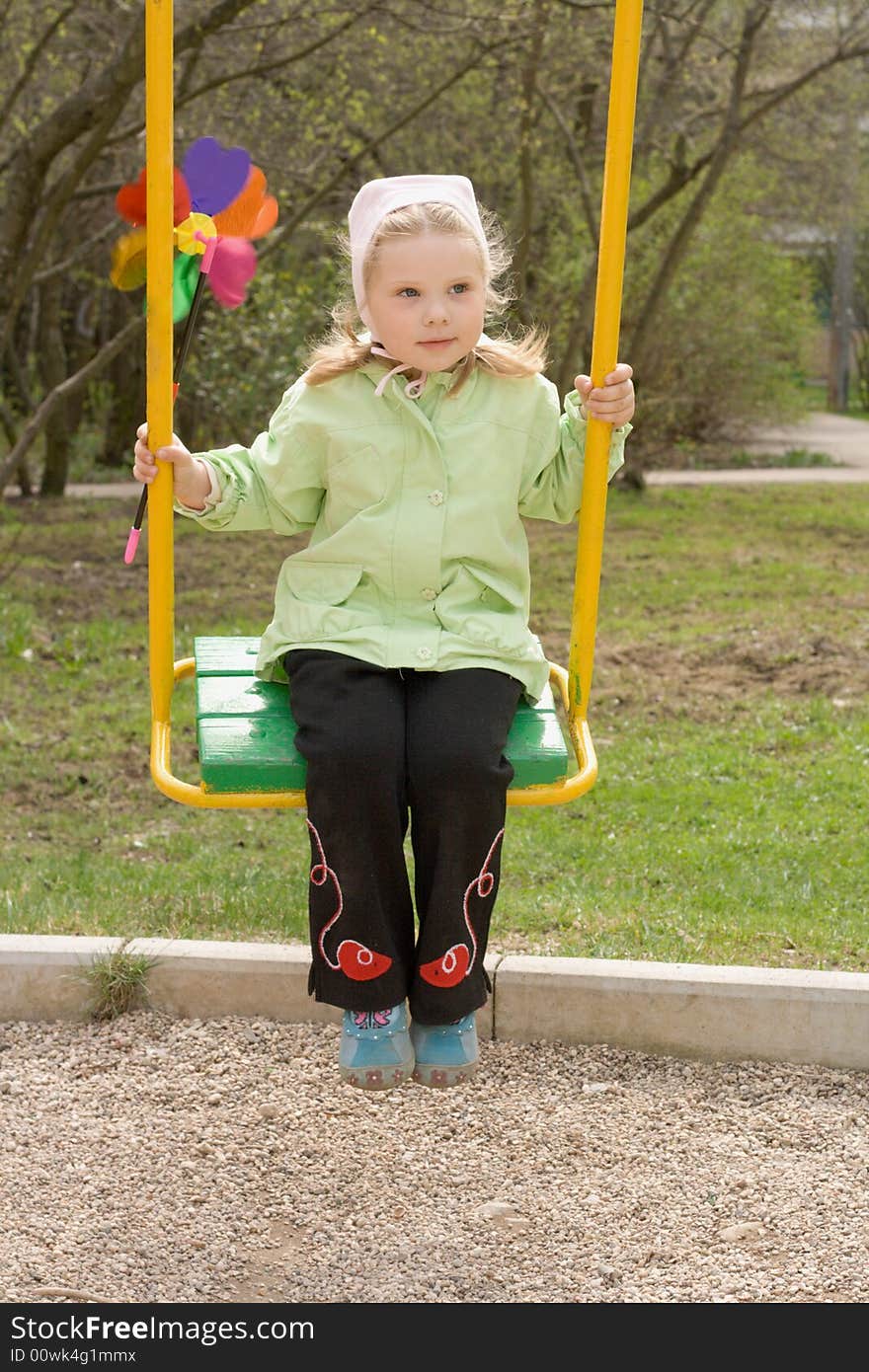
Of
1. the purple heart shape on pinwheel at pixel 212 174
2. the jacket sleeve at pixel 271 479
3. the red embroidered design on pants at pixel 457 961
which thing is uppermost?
the purple heart shape on pinwheel at pixel 212 174

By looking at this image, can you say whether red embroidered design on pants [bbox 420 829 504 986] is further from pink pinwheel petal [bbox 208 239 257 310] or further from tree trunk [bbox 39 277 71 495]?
tree trunk [bbox 39 277 71 495]

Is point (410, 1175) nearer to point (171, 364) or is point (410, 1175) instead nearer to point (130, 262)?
point (171, 364)

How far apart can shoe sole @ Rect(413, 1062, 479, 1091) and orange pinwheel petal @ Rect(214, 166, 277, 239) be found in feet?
4.76

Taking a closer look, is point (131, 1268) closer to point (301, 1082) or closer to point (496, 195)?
point (301, 1082)

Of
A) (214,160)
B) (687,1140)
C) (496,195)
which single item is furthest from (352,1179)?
(496,195)

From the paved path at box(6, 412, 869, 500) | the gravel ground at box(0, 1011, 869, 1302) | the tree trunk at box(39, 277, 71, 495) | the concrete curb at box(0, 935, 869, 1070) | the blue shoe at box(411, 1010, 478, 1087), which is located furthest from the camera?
the paved path at box(6, 412, 869, 500)

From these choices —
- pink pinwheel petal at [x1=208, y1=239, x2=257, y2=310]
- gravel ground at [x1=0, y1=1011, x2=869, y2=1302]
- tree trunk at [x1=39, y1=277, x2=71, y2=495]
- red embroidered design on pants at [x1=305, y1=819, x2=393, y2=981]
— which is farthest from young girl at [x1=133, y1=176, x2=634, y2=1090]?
tree trunk at [x1=39, y1=277, x2=71, y2=495]

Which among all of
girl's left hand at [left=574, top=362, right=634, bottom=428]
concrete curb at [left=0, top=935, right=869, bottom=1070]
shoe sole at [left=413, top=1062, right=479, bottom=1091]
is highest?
girl's left hand at [left=574, top=362, right=634, bottom=428]

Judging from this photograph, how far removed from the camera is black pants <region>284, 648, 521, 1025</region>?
2.53 m

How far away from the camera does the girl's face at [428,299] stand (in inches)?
103

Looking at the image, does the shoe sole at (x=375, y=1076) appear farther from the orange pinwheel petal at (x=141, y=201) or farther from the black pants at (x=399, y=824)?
the orange pinwheel petal at (x=141, y=201)

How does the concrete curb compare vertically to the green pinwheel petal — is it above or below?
below

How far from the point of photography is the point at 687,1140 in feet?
10.3

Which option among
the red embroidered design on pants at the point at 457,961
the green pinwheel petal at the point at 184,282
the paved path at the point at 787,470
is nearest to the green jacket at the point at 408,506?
the green pinwheel petal at the point at 184,282
